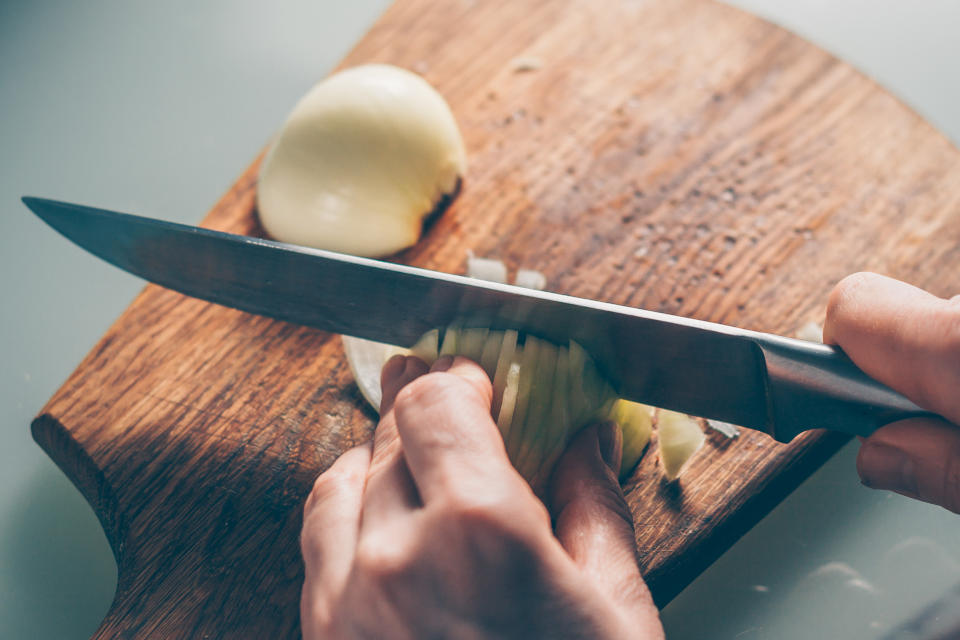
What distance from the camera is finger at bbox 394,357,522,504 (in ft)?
2.32

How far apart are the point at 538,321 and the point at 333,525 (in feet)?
1.18

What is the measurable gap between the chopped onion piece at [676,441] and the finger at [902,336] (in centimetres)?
24

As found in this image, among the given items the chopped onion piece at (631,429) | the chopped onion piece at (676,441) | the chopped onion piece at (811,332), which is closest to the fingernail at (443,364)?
the chopped onion piece at (631,429)

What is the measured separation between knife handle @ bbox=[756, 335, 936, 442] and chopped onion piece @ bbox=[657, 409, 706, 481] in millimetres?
181

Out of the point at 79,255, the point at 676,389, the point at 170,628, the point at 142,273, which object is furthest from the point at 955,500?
the point at 79,255

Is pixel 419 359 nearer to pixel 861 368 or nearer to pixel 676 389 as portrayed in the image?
pixel 676 389

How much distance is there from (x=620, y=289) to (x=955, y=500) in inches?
22.1

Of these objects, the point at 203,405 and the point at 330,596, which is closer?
the point at 330,596

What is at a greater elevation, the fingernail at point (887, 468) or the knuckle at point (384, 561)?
the knuckle at point (384, 561)

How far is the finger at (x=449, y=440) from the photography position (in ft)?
2.32

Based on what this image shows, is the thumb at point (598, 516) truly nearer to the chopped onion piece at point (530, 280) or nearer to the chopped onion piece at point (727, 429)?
the chopped onion piece at point (727, 429)

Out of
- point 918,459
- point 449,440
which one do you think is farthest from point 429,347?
point 918,459

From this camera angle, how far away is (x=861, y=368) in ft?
2.88

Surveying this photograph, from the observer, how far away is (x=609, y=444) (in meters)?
0.96
